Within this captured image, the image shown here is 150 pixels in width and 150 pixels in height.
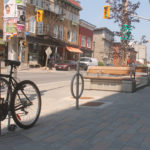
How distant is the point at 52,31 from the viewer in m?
36.3

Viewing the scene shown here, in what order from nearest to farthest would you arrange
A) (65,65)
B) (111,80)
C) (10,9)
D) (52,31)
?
(10,9), (111,80), (65,65), (52,31)

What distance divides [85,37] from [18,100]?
43947 millimetres

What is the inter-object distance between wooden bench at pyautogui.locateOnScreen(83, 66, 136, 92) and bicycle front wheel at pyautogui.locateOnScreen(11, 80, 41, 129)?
513 cm

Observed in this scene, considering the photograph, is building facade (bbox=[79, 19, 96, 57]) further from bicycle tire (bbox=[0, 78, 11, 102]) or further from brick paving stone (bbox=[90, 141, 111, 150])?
brick paving stone (bbox=[90, 141, 111, 150])

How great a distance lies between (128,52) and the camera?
51.2 ft

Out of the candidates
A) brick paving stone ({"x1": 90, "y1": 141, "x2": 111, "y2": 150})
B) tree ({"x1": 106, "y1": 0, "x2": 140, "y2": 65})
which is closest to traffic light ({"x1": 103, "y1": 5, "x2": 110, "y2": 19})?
tree ({"x1": 106, "y1": 0, "x2": 140, "y2": 65})

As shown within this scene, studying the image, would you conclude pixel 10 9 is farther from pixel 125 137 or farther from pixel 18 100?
pixel 125 137

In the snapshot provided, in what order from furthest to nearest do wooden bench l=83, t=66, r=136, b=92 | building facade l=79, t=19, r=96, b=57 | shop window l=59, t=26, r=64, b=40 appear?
building facade l=79, t=19, r=96, b=57, shop window l=59, t=26, r=64, b=40, wooden bench l=83, t=66, r=136, b=92

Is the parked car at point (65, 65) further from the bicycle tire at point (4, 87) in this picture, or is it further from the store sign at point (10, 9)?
the bicycle tire at point (4, 87)

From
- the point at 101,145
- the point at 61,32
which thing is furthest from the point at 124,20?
the point at 61,32

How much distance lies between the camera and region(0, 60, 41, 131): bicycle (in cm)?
376

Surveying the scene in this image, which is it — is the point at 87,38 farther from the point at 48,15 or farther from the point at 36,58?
the point at 36,58

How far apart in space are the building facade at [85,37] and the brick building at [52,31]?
5.79ft

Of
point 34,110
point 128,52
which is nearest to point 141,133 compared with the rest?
point 34,110
